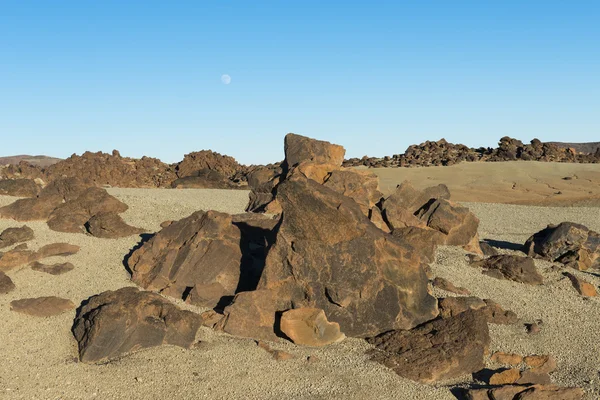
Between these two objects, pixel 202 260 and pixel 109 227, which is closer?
pixel 202 260

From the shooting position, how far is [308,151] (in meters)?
17.6

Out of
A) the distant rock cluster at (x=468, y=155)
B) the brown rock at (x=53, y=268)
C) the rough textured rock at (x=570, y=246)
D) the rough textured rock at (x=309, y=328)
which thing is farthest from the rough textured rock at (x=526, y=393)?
the distant rock cluster at (x=468, y=155)

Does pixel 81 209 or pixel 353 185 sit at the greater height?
pixel 353 185

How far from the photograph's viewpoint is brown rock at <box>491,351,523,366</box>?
29.9 feet

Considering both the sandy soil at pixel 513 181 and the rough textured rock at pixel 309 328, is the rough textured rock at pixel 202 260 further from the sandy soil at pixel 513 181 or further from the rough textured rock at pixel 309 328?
the sandy soil at pixel 513 181

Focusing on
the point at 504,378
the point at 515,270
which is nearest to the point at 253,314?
the point at 504,378

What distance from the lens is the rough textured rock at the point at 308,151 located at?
17.6 meters

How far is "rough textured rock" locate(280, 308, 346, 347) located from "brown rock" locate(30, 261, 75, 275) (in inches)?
199

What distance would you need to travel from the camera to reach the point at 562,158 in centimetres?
4288

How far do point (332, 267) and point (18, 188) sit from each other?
1265cm

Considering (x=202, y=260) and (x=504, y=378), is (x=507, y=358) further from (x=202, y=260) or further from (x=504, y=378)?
(x=202, y=260)

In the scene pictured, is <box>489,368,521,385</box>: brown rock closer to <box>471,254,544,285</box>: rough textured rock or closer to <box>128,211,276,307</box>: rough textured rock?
<box>128,211,276,307</box>: rough textured rock

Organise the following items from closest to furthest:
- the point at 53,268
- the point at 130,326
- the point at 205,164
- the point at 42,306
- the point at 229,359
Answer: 1. the point at 229,359
2. the point at 130,326
3. the point at 42,306
4. the point at 53,268
5. the point at 205,164

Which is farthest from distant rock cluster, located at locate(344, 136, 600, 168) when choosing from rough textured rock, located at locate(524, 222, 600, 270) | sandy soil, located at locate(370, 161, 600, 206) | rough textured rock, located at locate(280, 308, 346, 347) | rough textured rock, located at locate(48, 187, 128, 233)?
rough textured rock, located at locate(280, 308, 346, 347)
